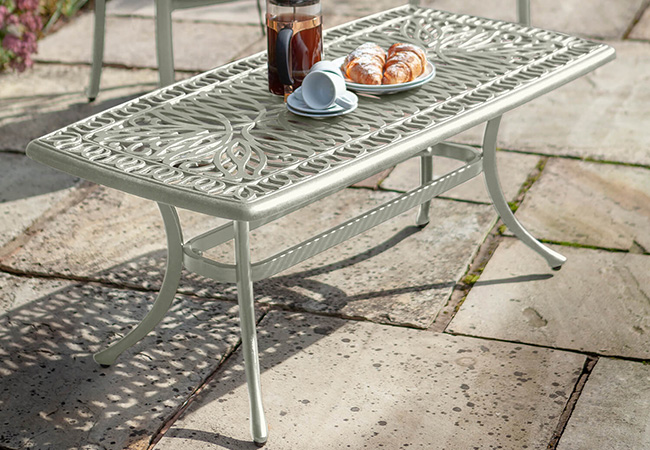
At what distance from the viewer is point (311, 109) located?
235cm

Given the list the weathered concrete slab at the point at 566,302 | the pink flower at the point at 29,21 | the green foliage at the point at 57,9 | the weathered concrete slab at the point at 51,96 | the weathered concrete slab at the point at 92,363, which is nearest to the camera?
the weathered concrete slab at the point at 92,363

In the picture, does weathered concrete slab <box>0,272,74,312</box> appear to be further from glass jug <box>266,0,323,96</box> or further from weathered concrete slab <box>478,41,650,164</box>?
weathered concrete slab <box>478,41,650,164</box>

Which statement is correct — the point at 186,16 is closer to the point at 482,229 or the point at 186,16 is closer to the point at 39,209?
the point at 39,209

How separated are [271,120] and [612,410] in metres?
1.21

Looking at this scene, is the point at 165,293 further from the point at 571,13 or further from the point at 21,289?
the point at 571,13

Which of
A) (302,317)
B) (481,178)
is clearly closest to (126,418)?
(302,317)

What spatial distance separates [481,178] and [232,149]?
69.2 inches

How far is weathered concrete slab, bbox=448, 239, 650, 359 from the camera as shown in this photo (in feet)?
8.86

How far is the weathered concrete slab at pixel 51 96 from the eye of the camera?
421cm

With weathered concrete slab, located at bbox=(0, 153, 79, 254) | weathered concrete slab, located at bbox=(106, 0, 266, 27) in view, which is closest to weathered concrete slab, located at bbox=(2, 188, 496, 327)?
weathered concrete slab, located at bbox=(0, 153, 79, 254)

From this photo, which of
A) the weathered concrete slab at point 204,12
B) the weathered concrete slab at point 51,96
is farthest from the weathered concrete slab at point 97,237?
the weathered concrete slab at point 204,12

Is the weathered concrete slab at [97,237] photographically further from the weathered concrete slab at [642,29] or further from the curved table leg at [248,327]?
the weathered concrete slab at [642,29]

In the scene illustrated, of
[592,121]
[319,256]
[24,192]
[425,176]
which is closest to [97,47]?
[24,192]

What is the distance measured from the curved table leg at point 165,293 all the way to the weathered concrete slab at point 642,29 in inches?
143
